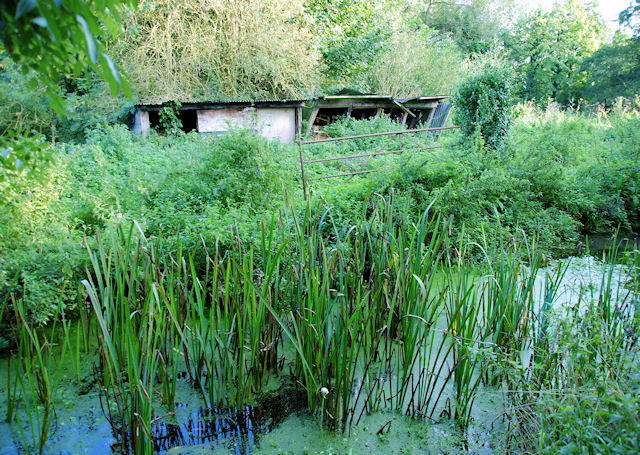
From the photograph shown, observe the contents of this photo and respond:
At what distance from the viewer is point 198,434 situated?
8.57 feet

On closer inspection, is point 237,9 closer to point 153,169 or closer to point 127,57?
point 127,57

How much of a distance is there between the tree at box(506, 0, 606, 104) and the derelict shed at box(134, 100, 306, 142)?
20593 millimetres

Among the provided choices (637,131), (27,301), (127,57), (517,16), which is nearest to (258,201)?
(27,301)

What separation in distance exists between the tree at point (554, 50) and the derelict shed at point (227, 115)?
20.6 metres

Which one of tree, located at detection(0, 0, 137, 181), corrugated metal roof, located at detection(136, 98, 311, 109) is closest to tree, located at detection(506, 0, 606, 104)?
corrugated metal roof, located at detection(136, 98, 311, 109)

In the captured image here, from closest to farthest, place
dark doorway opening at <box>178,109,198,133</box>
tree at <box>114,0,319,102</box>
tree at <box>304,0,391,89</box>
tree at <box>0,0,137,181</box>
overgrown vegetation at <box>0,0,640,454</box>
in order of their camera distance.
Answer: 1. tree at <box>0,0,137,181</box>
2. overgrown vegetation at <box>0,0,640,454</box>
3. tree at <box>114,0,319,102</box>
4. dark doorway opening at <box>178,109,198,133</box>
5. tree at <box>304,0,391,89</box>

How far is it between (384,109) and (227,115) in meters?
6.89

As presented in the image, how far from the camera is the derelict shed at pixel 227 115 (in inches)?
520

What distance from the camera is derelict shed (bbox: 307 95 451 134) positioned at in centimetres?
1602

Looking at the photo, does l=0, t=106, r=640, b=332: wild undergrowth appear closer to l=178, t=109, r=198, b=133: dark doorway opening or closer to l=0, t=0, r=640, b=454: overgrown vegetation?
l=0, t=0, r=640, b=454: overgrown vegetation

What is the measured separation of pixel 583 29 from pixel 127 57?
3223cm

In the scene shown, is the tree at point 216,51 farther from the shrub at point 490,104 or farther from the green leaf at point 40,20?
the green leaf at point 40,20

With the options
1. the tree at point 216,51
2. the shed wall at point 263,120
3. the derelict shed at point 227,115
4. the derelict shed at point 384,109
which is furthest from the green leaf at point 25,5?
the derelict shed at point 384,109

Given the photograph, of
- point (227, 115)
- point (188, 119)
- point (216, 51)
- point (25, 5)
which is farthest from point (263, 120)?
point (25, 5)
